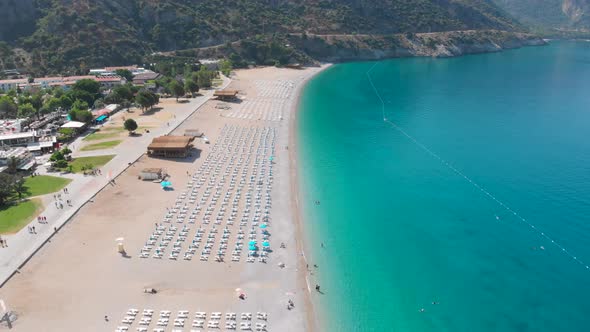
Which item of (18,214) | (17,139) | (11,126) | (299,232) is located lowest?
(299,232)

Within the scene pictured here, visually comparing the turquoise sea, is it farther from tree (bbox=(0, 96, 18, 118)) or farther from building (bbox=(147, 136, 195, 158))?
tree (bbox=(0, 96, 18, 118))

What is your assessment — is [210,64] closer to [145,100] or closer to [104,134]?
[145,100]

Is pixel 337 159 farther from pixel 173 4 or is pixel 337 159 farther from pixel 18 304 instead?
pixel 173 4

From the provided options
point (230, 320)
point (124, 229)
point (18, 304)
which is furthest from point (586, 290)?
point (18, 304)

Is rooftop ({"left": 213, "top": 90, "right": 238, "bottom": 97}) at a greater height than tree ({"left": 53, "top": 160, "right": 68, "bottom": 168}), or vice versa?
rooftop ({"left": 213, "top": 90, "right": 238, "bottom": 97})

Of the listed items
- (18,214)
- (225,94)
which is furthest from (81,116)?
(225,94)

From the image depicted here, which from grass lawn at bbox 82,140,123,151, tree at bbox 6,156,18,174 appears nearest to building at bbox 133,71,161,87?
grass lawn at bbox 82,140,123,151
